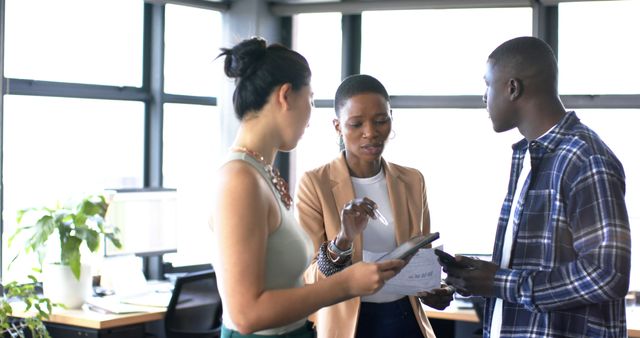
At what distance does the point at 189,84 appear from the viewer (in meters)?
6.00

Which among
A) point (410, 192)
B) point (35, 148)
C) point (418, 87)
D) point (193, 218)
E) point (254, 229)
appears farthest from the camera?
point (418, 87)

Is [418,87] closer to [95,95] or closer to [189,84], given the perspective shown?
[189,84]

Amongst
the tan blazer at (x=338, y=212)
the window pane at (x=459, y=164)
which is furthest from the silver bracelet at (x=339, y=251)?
the window pane at (x=459, y=164)

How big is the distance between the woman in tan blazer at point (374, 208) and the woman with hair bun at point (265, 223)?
502 mm

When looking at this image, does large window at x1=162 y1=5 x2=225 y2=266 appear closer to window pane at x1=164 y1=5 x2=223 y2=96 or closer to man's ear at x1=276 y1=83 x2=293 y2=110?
window pane at x1=164 y1=5 x2=223 y2=96

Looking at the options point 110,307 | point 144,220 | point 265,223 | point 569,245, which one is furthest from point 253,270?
point 144,220

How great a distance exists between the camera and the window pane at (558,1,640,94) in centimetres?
541

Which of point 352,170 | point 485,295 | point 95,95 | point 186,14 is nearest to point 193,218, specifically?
point 95,95

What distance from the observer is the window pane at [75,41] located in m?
5.03

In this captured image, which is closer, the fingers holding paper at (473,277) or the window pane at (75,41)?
the fingers holding paper at (473,277)

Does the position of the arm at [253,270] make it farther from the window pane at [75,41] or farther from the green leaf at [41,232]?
the window pane at [75,41]

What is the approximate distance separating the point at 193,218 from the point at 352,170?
9.40 feet

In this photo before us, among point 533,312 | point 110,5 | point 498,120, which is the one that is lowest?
point 533,312

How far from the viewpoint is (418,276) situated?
8.15ft
